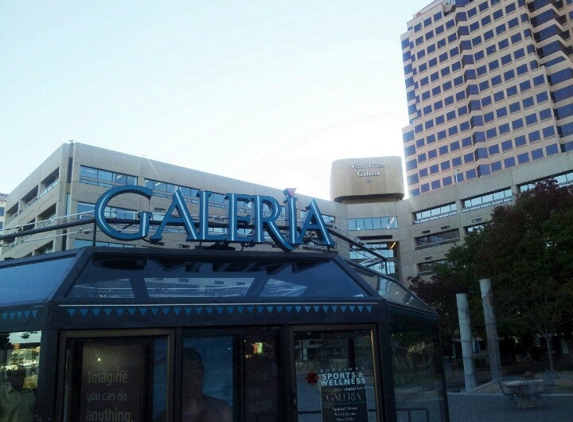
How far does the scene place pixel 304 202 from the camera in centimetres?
6312

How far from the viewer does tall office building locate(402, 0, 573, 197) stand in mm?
77375

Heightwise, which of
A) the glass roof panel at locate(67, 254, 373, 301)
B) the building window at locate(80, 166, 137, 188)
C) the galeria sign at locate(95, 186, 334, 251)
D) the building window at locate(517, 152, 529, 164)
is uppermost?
the building window at locate(517, 152, 529, 164)

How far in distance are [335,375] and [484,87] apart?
88.6 m

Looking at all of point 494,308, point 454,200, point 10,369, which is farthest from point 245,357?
point 454,200

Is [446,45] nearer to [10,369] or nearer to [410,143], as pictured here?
[410,143]

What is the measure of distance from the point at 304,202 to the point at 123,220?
180ft

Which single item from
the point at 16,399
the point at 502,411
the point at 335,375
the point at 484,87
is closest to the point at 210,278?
the point at 335,375

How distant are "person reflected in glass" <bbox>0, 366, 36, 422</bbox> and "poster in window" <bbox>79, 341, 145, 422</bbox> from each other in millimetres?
630

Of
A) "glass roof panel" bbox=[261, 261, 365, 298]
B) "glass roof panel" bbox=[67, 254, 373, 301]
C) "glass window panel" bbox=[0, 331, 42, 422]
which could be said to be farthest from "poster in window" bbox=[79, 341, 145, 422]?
"glass roof panel" bbox=[261, 261, 365, 298]

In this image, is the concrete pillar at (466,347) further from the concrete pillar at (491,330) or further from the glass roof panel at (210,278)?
the glass roof panel at (210,278)

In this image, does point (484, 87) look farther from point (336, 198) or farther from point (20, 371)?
point (20, 371)

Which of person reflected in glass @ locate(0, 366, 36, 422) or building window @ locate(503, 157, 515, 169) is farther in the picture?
building window @ locate(503, 157, 515, 169)

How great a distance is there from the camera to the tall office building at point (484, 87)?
77.4 meters

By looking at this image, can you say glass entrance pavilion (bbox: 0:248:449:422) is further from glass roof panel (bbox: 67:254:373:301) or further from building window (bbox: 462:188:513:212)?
building window (bbox: 462:188:513:212)
